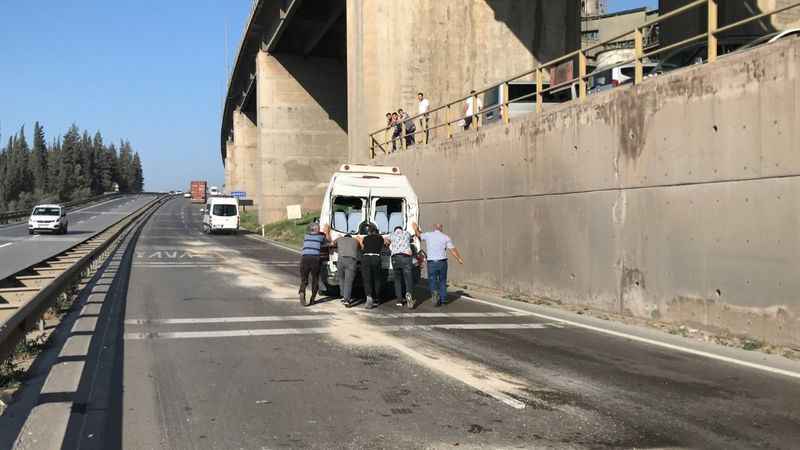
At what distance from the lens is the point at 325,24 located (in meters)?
41.1

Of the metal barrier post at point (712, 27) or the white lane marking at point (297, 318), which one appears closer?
the metal barrier post at point (712, 27)

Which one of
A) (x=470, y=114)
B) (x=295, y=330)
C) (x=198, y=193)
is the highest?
(x=470, y=114)

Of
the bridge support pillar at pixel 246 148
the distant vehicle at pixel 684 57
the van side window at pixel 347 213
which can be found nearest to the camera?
the distant vehicle at pixel 684 57

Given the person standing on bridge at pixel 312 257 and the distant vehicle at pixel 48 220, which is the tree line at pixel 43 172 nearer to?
the distant vehicle at pixel 48 220

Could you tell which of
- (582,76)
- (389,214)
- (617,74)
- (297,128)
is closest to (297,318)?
(389,214)

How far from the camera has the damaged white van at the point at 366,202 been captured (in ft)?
46.5

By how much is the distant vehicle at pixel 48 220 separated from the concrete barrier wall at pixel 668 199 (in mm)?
33256

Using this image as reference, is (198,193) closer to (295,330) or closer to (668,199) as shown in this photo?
(295,330)

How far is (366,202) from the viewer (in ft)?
47.5

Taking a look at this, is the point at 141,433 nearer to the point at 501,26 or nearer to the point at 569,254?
the point at 569,254

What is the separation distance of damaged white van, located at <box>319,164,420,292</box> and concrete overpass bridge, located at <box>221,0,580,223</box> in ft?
34.2

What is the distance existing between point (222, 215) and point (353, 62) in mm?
22851

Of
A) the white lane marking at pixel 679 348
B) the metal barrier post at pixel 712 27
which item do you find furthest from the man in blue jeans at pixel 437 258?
the metal barrier post at pixel 712 27

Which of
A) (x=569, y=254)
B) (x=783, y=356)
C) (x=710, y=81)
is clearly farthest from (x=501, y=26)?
(x=783, y=356)
